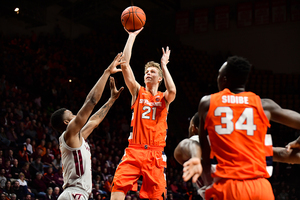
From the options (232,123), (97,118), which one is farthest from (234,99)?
(97,118)

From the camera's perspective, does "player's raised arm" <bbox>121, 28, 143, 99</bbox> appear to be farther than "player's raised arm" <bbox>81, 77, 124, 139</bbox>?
Yes

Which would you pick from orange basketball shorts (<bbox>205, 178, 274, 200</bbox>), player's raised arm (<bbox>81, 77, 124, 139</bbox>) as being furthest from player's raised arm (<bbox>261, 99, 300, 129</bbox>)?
player's raised arm (<bbox>81, 77, 124, 139</bbox>)

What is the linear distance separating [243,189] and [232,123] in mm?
471

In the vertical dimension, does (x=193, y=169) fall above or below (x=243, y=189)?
above

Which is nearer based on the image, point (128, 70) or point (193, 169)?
point (193, 169)

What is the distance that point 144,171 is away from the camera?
14.3 ft

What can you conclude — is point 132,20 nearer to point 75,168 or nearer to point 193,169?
point 75,168

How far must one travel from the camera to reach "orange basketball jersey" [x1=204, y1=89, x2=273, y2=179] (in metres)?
2.28

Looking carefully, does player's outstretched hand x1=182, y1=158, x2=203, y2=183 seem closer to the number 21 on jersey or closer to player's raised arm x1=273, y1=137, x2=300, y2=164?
the number 21 on jersey

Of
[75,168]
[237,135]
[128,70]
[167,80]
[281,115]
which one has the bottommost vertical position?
[75,168]

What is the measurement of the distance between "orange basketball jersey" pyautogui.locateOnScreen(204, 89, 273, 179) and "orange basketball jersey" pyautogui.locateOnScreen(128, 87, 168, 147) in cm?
226

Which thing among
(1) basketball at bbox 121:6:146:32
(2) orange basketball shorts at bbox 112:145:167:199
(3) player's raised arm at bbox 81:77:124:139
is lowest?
(2) orange basketball shorts at bbox 112:145:167:199

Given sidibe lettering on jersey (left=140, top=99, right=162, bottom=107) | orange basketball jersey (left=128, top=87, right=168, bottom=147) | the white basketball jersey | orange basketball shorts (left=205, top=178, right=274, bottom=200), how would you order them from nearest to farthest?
orange basketball shorts (left=205, top=178, right=274, bottom=200) < the white basketball jersey < orange basketball jersey (left=128, top=87, right=168, bottom=147) < sidibe lettering on jersey (left=140, top=99, right=162, bottom=107)

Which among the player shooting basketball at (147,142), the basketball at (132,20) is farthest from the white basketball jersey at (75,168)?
the basketball at (132,20)
